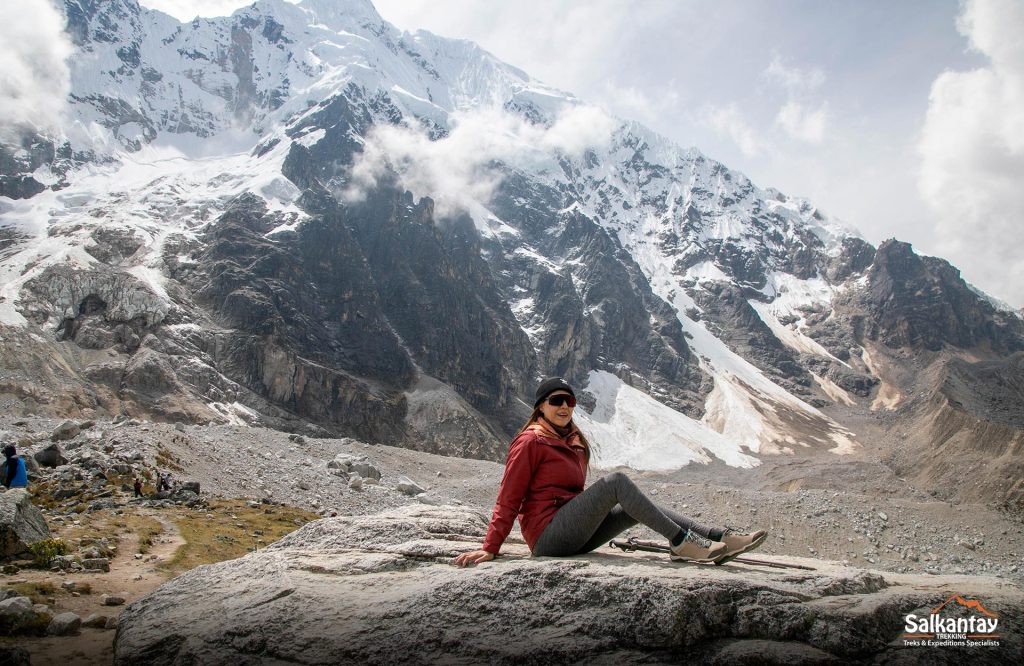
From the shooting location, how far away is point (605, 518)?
5.97m

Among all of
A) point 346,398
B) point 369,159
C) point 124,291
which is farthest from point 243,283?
point 369,159

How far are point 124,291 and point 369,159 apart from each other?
8313 cm

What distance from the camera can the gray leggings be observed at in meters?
5.71

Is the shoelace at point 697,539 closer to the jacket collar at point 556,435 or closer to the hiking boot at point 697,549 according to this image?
the hiking boot at point 697,549

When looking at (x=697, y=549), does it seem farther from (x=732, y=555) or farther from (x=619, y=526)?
(x=619, y=526)

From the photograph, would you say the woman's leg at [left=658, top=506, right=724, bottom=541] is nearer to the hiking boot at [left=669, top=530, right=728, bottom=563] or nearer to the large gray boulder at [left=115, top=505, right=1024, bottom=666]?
the hiking boot at [left=669, top=530, right=728, bottom=563]

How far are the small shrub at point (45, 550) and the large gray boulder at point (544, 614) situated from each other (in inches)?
290

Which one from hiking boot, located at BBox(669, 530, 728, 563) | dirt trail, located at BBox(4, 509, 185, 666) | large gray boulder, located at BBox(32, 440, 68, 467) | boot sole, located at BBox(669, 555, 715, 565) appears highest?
hiking boot, located at BBox(669, 530, 728, 563)

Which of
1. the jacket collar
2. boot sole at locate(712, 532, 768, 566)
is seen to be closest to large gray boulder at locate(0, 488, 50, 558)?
the jacket collar

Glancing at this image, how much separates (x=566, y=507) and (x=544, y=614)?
138cm

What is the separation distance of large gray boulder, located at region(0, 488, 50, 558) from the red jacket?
1080cm

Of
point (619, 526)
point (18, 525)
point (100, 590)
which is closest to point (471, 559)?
point (619, 526)

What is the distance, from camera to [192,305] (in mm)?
103188

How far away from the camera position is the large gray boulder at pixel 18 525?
37.9ft
